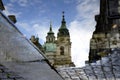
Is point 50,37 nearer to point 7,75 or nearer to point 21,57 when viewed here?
point 21,57

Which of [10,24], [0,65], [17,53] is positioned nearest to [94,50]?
[10,24]

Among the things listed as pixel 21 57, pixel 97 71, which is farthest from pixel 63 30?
pixel 21 57

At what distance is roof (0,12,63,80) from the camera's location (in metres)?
3.46

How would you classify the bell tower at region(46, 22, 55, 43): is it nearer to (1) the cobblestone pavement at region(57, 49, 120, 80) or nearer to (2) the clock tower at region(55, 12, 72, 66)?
(2) the clock tower at region(55, 12, 72, 66)

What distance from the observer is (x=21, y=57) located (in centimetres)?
387

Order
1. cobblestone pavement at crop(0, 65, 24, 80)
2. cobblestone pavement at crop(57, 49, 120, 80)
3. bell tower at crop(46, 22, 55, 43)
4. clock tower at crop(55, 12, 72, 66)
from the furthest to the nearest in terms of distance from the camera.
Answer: bell tower at crop(46, 22, 55, 43) → clock tower at crop(55, 12, 72, 66) → cobblestone pavement at crop(57, 49, 120, 80) → cobblestone pavement at crop(0, 65, 24, 80)

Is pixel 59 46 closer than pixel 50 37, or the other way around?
pixel 59 46

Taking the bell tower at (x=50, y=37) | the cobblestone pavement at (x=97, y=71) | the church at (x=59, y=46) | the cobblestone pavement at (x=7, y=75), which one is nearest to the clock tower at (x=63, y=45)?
the church at (x=59, y=46)

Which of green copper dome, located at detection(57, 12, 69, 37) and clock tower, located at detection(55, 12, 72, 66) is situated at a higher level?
green copper dome, located at detection(57, 12, 69, 37)

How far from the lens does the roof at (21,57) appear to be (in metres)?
3.46

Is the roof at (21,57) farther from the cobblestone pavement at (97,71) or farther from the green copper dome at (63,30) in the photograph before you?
the green copper dome at (63,30)

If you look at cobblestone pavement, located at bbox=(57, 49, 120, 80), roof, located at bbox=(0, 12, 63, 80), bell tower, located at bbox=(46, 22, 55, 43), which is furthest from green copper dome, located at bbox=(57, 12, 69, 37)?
Result: roof, located at bbox=(0, 12, 63, 80)

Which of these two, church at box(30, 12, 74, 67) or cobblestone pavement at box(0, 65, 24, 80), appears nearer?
cobblestone pavement at box(0, 65, 24, 80)

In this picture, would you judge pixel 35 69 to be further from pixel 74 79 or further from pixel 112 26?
pixel 112 26
